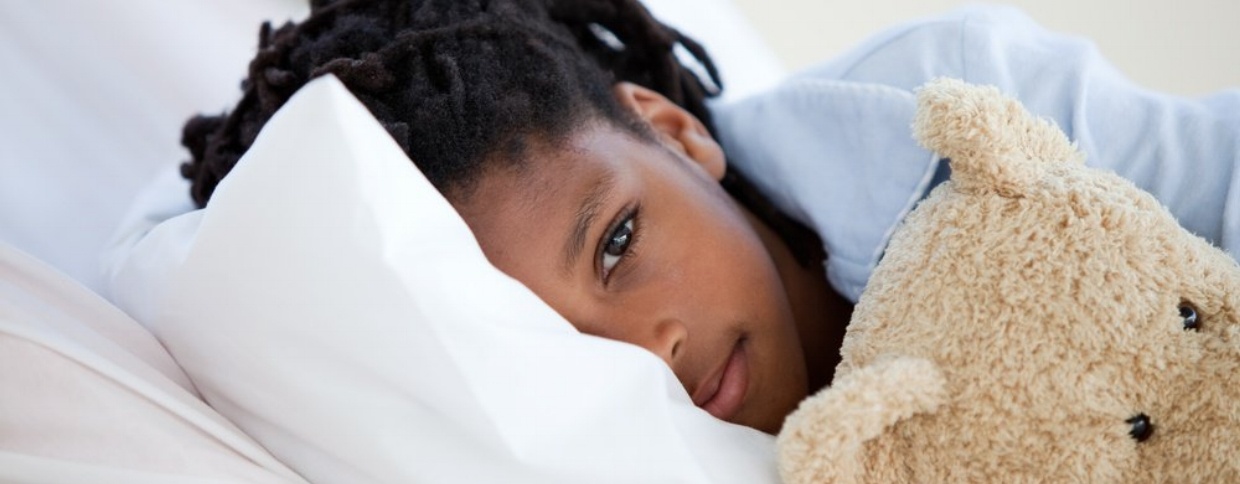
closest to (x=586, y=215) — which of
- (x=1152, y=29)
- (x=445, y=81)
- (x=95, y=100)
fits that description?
(x=445, y=81)

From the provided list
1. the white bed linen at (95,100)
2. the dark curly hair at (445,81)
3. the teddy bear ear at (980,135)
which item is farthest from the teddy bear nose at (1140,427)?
the white bed linen at (95,100)

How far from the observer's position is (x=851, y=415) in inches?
18.9

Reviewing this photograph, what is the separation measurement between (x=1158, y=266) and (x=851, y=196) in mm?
339

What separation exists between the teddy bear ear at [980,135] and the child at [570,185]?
22cm

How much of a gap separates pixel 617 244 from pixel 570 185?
0.20 ft

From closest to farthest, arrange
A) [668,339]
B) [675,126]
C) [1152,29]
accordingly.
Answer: [668,339] < [675,126] < [1152,29]

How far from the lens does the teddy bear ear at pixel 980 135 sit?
21.0 inches

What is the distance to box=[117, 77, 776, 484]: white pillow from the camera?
20.3 inches

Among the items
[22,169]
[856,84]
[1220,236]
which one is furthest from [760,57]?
[22,169]

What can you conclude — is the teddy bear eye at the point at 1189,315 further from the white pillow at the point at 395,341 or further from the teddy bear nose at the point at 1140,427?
the white pillow at the point at 395,341

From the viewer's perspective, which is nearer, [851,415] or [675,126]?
[851,415]

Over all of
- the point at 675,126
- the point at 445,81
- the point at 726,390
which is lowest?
the point at 726,390

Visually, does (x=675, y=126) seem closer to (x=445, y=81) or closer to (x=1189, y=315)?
(x=445, y=81)

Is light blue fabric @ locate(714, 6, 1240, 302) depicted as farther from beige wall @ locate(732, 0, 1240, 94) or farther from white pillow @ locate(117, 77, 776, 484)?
beige wall @ locate(732, 0, 1240, 94)
